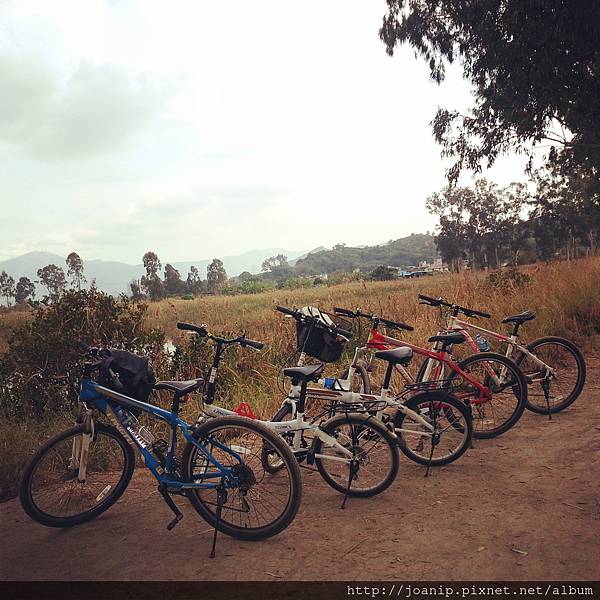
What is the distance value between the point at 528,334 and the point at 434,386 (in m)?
4.39

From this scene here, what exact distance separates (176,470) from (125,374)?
751 millimetres

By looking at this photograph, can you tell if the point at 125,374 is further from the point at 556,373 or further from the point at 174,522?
the point at 556,373

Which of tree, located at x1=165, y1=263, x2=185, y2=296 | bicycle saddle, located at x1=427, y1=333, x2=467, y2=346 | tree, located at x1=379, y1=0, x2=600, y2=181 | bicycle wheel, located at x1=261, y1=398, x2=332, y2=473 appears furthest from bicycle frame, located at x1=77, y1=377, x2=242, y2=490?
tree, located at x1=165, y1=263, x2=185, y2=296

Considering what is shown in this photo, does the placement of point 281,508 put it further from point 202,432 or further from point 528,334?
point 528,334

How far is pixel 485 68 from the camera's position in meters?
11.6

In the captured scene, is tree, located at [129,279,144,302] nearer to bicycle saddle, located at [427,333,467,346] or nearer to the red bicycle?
the red bicycle

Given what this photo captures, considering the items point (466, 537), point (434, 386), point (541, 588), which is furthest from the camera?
point (434, 386)

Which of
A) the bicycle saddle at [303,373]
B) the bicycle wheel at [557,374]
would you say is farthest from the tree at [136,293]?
the bicycle wheel at [557,374]

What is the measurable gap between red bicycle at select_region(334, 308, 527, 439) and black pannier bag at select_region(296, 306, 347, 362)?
0.54 m

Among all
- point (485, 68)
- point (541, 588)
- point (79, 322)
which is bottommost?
point (541, 588)

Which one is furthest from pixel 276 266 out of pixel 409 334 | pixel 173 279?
pixel 409 334

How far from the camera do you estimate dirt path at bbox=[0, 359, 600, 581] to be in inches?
111

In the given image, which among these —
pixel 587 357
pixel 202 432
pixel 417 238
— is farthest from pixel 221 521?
pixel 417 238

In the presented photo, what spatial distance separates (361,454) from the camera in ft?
12.1
